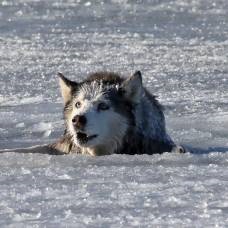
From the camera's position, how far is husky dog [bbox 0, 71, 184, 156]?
650cm

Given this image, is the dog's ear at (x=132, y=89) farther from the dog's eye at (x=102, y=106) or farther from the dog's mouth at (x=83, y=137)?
the dog's mouth at (x=83, y=137)

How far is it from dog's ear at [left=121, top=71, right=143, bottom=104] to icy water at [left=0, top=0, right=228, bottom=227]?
1.88ft

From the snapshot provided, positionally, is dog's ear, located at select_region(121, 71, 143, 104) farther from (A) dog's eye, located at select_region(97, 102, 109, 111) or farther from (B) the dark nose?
(B) the dark nose

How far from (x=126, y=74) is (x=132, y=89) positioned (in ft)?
11.0

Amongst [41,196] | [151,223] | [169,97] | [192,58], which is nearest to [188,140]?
[169,97]

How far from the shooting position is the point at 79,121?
20.2ft

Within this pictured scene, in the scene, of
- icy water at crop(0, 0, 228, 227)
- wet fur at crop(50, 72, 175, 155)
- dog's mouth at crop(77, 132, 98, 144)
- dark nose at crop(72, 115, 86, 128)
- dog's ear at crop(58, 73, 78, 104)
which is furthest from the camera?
dog's ear at crop(58, 73, 78, 104)

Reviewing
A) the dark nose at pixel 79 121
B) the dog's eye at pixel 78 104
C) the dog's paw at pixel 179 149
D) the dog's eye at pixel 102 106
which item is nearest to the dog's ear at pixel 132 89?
the dog's eye at pixel 102 106

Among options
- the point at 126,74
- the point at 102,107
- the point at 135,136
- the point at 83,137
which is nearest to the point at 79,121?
the point at 83,137

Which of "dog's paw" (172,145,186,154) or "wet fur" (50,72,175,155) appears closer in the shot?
"dog's paw" (172,145,186,154)

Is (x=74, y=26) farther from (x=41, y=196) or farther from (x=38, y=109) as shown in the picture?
(x=41, y=196)

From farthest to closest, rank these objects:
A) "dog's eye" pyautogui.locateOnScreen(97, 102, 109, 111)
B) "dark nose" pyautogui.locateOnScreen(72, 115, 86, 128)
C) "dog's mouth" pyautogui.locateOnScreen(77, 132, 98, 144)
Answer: "dog's eye" pyautogui.locateOnScreen(97, 102, 109, 111) → "dog's mouth" pyautogui.locateOnScreen(77, 132, 98, 144) → "dark nose" pyautogui.locateOnScreen(72, 115, 86, 128)

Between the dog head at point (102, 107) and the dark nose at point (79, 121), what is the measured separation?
0.04m

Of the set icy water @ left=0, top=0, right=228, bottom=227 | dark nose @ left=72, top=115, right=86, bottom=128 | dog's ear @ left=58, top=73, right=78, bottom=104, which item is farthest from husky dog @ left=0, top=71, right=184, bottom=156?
icy water @ left=0, top=0, right=228, bottom=227
